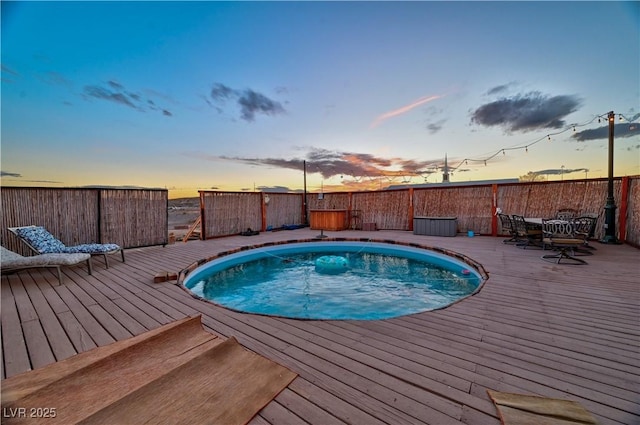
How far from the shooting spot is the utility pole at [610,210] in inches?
216

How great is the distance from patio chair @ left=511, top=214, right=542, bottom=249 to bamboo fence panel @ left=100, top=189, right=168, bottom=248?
29.8 ft

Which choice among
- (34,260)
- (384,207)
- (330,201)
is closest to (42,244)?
(34,260)

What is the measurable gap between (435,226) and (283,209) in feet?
19.4

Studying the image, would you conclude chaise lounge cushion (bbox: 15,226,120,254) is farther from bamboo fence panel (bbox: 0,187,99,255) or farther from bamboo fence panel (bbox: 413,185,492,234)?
bamboo fence panel (bbox: 413,185,492,234)

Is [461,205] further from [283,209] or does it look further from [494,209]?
[283,209]

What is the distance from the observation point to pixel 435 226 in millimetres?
7949

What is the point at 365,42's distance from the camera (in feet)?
21.5

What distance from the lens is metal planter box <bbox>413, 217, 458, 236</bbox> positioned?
7673 millimetres

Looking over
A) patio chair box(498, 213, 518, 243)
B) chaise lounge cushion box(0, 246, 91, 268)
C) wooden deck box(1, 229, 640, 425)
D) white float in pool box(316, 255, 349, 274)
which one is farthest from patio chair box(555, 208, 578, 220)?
chaise lounge cushion box(0, 246, 91, 268)

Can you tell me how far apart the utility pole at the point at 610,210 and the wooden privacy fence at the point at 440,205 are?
29cm

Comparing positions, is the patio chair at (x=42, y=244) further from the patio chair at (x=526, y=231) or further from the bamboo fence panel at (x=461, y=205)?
the bamboo fence panel at (x=461, y=205)

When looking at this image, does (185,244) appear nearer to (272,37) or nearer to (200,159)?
(200,159)

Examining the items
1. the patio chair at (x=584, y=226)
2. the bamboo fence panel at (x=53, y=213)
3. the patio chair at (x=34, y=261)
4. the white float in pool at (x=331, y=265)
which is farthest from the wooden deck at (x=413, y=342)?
the white float in pool at (x=331, y=265)

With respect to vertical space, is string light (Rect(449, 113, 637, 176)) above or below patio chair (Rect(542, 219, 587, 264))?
above
